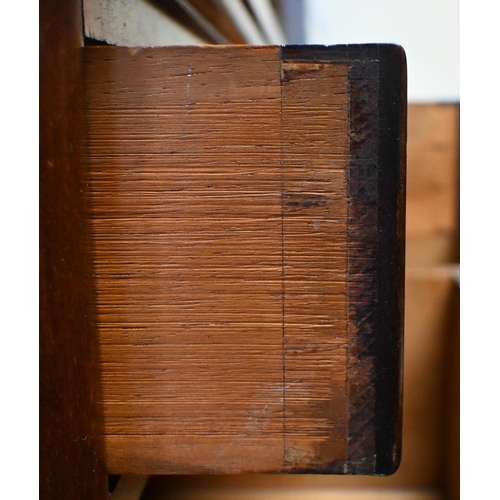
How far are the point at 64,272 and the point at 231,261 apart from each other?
123mm

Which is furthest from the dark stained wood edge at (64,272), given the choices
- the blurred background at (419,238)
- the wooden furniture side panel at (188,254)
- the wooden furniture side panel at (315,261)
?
the blurred background at (419,238)

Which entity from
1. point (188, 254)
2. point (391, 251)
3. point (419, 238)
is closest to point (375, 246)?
point (391, 251)

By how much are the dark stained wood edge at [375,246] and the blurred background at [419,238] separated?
44 centimetres

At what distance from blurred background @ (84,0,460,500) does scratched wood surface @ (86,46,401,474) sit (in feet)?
1.32

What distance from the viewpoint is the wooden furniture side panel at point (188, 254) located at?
13.9 inches

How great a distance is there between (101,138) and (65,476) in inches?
10.1

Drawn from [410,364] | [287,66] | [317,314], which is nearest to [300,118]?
[287,66]

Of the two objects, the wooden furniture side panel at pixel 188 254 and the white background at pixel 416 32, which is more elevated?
the white background at pixel 416 32

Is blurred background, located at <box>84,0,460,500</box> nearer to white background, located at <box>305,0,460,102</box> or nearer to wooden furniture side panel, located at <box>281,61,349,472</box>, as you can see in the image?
white background, located at <box>305,0,460,102</box>

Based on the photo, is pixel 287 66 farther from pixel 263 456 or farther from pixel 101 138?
pixel 263 456

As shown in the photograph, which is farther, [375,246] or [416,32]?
[416,32]

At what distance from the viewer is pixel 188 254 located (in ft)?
1.20

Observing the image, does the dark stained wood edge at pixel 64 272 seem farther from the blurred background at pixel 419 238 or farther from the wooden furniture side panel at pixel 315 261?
the blurred background at pixel 419 238

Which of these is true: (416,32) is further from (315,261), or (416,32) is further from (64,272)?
(64,272)
